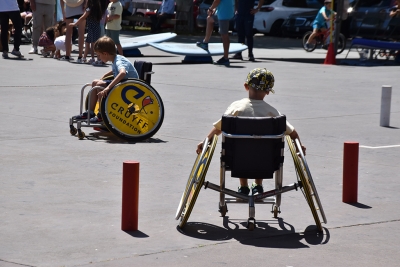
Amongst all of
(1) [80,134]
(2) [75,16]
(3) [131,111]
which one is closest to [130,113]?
(3) [131,111]

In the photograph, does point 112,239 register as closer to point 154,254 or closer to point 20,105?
point 154,254

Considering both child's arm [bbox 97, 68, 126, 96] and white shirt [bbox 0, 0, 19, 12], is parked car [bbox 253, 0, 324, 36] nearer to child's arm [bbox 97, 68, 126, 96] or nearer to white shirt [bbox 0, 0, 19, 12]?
white shirt [bbox 0, 0, 19, 12]

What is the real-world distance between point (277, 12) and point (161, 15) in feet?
13.9

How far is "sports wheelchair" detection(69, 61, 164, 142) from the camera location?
30.7 ft

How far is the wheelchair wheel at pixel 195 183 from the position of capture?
587cm

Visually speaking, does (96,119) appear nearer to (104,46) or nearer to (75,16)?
(104,46)

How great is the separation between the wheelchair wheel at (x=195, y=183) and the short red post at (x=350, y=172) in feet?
4.16

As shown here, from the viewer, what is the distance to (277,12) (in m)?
30.3

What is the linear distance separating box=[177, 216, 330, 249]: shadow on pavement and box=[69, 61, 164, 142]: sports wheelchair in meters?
3.40

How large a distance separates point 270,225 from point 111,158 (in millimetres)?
2752

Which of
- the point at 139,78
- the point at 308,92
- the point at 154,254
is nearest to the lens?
the point at 154,254

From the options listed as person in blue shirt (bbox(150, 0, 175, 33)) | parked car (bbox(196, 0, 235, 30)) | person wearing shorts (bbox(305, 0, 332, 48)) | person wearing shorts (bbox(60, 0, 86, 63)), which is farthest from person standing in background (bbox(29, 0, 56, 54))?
parked car (bbox(196, 0, 235, 30))

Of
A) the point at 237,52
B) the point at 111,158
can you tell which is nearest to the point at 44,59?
the point at 237,52

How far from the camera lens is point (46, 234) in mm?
5730
